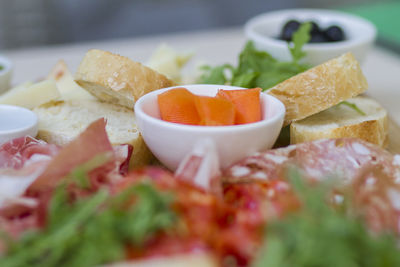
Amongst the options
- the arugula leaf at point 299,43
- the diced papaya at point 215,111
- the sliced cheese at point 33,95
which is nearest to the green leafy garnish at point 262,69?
the arugula leaf at point 299,43

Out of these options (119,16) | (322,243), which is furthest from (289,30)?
(119,16)

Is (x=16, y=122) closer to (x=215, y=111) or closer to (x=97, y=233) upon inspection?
(x=215, y=111)

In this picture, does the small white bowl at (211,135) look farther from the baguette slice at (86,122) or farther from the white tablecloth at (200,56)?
the white tablecloth at (200,56)

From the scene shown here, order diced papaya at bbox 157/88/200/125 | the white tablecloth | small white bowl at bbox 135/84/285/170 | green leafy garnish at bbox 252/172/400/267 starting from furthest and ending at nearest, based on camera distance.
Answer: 1. the white tablecloth
2. diced papaya at bbox 157/88/200/125
3. small white bowl at bbox 135/84/285/170
4. green leafy garnish at bbox 252/172/400/267

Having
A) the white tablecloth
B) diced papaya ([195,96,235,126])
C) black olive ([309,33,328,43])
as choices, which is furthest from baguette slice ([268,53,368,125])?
the white tablecloth

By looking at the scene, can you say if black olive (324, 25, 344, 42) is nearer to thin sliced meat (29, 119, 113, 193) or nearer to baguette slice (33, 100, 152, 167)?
baguette slice (33, 100, 152, 167)

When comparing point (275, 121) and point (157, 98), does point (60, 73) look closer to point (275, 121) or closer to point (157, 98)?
point (157, 98)

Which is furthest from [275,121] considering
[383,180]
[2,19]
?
[2,19]
